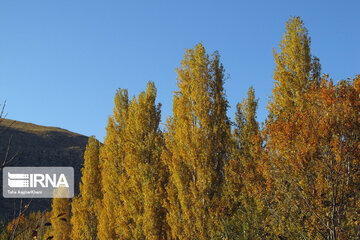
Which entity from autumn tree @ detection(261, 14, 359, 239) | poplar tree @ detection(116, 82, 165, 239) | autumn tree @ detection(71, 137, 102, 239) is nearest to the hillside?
autumn tree @ detection(71, 137, 102, 239)

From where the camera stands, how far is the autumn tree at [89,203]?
78.8ft

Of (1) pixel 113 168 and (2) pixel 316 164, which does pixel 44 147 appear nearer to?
(1) pixel 113 168

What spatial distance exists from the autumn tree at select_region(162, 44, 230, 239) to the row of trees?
44 mm

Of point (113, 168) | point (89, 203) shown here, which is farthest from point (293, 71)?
point (89, 203)

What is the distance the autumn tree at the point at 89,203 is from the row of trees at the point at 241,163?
176 inches

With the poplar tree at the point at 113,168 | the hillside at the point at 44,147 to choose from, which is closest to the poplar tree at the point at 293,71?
the poplar tree at the point at 113,168

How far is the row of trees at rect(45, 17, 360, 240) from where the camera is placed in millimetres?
9680

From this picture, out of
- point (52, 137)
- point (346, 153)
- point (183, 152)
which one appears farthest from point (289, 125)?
point (52, 137)

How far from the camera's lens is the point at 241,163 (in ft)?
58.1

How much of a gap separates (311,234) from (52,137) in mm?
113309

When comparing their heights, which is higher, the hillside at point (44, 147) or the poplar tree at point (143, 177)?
the hillside at point (44, 147)

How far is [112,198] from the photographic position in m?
20.0

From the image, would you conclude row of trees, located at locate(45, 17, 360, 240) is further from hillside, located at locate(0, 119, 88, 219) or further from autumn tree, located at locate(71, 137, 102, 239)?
hillside, located at locate(0, 119, 88, 219)

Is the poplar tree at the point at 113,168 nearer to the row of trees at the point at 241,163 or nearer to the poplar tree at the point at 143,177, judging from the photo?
the row of trees at the point at 241,163
